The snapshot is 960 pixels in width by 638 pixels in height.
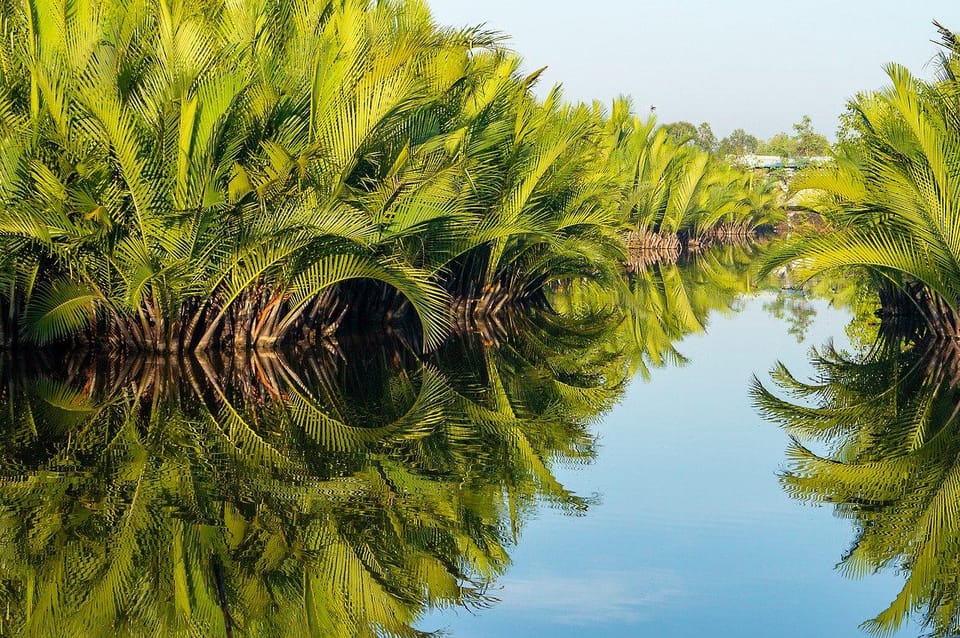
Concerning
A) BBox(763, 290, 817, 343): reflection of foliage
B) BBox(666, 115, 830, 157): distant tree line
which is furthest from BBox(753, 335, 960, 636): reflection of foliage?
BBox(666, 115, 830, 157): distant tree line

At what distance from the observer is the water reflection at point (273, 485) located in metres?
4.77

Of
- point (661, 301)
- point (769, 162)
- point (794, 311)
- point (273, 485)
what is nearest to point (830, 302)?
point (794, 311)

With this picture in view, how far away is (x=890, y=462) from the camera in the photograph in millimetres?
7664

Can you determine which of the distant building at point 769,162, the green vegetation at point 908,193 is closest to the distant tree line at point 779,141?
the distant building at point 769,162

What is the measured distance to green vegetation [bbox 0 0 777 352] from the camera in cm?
1034

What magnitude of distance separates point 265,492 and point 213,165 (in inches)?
202

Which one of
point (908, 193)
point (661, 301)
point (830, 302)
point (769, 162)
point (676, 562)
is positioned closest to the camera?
point (676, 562)

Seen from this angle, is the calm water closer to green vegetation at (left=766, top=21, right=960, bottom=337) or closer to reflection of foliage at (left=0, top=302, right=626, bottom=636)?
reflection of foliage at (left=0, top=302, right=626, bottom=636)

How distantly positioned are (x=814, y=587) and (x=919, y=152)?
26.2 ft

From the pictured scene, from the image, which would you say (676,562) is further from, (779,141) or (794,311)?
(779,141)

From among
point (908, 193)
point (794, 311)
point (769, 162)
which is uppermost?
point (769, 162)

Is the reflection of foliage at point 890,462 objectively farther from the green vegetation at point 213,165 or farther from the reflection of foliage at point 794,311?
the reflection of foliage at point 794,311

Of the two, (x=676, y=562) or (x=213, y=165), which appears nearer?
(x=676, y=562)

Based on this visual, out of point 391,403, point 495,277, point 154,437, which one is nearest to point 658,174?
point 495,277
